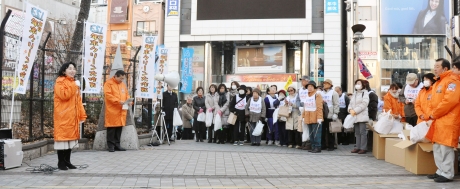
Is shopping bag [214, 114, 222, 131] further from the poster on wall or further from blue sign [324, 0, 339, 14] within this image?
blue sign [324, 0, 339, 14]

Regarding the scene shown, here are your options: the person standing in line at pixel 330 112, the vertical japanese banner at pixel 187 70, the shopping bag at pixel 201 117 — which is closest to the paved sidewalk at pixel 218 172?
the person standing in line at pixel 330 112

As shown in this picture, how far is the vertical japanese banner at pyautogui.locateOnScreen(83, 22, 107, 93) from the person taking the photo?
11.2 metres

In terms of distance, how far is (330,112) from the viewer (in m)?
12.4

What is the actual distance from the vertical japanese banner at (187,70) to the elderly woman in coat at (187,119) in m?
17.2

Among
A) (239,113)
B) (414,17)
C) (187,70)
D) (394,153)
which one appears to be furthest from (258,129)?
(414,17)

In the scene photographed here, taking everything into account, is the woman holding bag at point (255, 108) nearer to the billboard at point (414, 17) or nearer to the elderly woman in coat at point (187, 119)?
the elderly woman in coat at point (187, 119)

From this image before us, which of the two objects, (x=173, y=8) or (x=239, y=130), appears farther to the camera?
(x=173, y=8)

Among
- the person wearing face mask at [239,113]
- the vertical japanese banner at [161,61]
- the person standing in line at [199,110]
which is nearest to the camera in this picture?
the person wearing face mask at [239,113]

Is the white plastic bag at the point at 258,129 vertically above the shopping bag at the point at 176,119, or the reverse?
the shopping bag at the point at 176,119

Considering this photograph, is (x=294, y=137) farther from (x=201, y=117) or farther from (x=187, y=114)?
(x=187, y=114)

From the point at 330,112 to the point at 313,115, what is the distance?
2.80 ft

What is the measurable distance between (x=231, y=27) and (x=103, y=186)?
1101 inches

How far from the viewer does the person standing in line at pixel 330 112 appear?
12.4 meters

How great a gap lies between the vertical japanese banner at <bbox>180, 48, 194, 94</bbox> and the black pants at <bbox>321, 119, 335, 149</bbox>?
2211 centimetres
